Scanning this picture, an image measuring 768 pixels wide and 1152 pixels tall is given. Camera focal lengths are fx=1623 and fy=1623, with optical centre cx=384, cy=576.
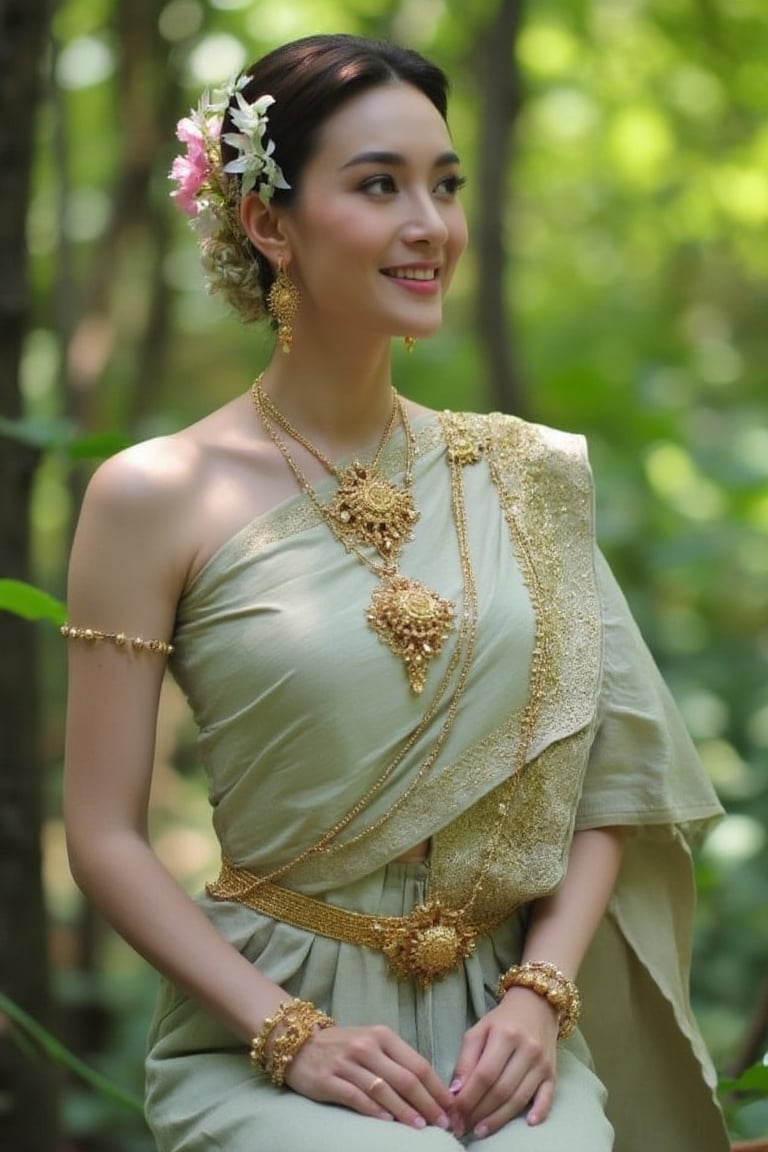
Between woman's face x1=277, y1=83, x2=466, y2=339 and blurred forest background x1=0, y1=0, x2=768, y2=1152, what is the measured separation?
0.41 metres

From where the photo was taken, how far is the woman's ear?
82.2 inches

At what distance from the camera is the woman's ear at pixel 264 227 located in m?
2.09

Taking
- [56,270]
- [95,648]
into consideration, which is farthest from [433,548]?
[56,270]

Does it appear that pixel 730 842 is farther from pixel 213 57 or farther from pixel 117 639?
pixel 213 57

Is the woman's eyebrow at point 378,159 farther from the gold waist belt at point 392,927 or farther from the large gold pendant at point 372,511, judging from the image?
the gold waist belt at point 392,927

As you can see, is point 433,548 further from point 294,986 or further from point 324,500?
point 294,986

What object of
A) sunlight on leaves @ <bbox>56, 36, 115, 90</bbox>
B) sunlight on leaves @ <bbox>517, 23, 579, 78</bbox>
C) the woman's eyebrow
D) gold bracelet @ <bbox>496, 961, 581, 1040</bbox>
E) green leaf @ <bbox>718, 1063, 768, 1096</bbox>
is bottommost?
green leaf @ <bbox>718, 1063, 768, 1096</bbox>

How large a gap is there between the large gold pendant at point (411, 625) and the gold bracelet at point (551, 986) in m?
0.37

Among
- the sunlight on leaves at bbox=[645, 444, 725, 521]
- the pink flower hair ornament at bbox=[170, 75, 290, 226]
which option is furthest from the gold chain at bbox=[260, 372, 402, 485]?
the sunlight on leaves at bbox=[645, 444, 725, 521]

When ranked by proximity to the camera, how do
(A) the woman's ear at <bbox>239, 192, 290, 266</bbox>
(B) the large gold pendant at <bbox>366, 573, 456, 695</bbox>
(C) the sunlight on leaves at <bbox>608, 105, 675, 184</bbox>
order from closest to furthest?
(B) the large gold pendant at <bbox>366, 573, 456, 695</bbox>, (A) the woman's ear at <bbox>239, 192, 290, 266</bbox>, (C) the sunlight on leaves at <bbox>608, 105, 675, 184</bbox>

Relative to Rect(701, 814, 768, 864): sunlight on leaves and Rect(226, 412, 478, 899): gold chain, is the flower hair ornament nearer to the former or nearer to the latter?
Rect(226, 412, 478, 899): gold chain

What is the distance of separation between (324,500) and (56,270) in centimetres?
177

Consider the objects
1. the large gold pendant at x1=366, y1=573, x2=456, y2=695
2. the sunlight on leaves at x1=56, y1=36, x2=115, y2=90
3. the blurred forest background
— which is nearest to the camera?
the large gold pendant at x1=366, y1=573, x2=456, y2=695

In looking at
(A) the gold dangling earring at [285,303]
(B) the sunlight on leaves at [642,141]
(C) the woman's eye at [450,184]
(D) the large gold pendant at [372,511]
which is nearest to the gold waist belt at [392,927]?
(D) the large gold pendant at [372,511]
